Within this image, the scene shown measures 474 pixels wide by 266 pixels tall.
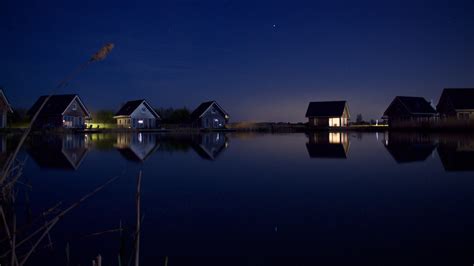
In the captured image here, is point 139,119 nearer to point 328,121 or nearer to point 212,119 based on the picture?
point 212,119

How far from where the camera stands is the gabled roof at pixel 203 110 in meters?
60.3

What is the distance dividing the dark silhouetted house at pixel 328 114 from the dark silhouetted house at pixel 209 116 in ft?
45.7

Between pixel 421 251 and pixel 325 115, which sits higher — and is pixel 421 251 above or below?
below

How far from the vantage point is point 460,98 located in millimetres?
49656

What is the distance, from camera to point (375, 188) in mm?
8641

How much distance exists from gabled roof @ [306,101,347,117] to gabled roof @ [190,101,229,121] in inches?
544

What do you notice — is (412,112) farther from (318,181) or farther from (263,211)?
(263,211)

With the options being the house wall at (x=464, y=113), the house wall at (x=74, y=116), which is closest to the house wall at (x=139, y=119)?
the house wall at (x=74, y=116)

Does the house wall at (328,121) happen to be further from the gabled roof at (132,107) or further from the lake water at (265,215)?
the lake water at (265,215)

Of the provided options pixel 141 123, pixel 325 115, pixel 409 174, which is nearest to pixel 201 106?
pixel 141 123

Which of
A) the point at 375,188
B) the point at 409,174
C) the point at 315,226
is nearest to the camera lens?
the point at 315,226

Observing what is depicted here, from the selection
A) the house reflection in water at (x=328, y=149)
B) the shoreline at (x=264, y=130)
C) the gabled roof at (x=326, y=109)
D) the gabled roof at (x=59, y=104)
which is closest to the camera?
the house reflection in water at (x=328, y=149)

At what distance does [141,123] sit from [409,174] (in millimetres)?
51787

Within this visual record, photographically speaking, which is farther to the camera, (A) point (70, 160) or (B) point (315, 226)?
(A) point (70, 160)
